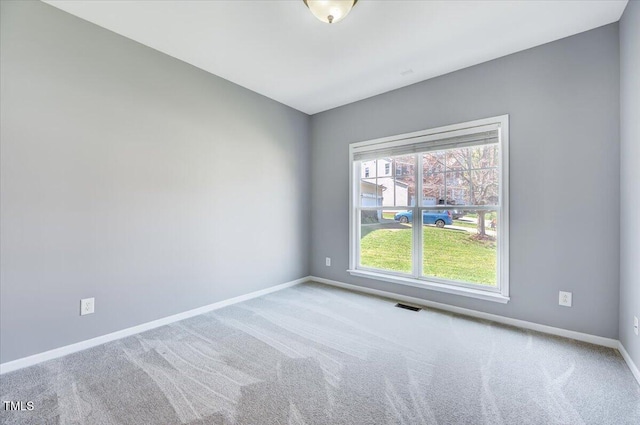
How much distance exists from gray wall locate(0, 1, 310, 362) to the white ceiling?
0.98ft

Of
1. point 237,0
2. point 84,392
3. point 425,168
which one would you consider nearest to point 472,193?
point 425,168

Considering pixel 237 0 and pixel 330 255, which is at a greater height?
pixel 237 0

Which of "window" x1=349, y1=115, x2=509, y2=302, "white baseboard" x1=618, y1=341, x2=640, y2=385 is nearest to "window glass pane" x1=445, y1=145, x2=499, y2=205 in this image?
"window" x1=349, y1=115, x2=509, y2=302

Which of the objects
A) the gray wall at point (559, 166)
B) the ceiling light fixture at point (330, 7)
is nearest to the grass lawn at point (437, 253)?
the gray wall at point (559, 166)

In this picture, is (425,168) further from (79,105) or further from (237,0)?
(79,105)

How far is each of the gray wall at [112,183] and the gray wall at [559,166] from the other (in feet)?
8.30

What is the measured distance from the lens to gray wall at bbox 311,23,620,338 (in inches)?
88.7

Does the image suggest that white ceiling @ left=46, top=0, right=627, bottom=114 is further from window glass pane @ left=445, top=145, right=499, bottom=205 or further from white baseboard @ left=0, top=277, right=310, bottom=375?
white baseboard @ left=0, top=277, right=310, bottom=375

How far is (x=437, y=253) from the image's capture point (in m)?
3.23

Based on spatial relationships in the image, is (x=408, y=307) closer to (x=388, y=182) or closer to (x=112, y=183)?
(x=388, y=182)

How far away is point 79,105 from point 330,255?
322cm

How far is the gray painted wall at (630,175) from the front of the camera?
73.7 inches

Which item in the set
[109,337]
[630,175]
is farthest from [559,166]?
[109,337]

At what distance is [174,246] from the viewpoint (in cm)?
278
